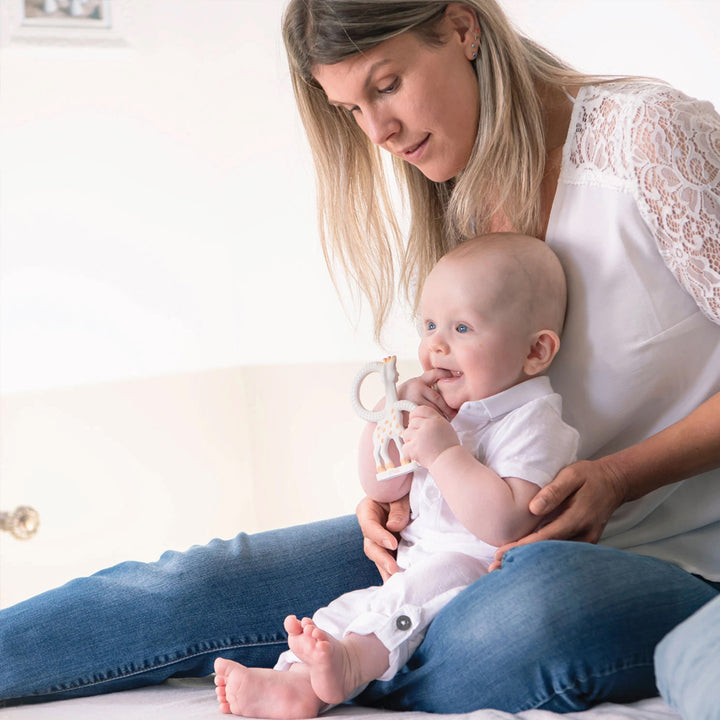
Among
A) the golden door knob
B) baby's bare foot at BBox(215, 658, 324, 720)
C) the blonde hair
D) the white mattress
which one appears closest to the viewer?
the white mattress

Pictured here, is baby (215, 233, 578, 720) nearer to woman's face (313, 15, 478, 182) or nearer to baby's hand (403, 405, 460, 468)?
baby's hand (403, 405, 460, 468)

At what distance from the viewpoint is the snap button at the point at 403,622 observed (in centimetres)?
105

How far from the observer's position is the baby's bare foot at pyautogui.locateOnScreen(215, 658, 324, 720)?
1032 millimetres

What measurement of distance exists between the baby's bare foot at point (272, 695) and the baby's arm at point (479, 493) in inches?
10.2

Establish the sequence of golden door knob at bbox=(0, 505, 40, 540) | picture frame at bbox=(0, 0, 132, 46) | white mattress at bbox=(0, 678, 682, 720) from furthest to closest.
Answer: picture frame at bbox=(0, 0, 132, 46) < golden door knob at bbox=(0, 505, 40, 540) < white mattress at bbox=(0, 678, 682, 720)

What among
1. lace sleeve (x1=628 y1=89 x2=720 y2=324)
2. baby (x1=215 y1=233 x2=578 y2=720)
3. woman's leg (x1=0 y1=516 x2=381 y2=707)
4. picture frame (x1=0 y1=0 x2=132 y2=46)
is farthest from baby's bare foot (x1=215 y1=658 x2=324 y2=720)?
picture frame (x1=0 y1=0 x2=132 y2=46)

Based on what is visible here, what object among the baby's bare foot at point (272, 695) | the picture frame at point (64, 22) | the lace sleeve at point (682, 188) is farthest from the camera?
the picture frame at point (64, 22)

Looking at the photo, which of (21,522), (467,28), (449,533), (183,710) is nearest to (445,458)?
(449,533)

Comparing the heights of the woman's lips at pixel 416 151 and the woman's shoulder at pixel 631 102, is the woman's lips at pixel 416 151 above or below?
below

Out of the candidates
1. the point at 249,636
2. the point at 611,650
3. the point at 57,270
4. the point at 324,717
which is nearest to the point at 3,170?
the point at 57,270

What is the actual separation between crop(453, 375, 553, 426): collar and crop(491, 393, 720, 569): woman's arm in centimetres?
12

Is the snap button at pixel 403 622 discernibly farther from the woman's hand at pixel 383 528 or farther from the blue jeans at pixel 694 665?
the blue jeans at pixel 694 665

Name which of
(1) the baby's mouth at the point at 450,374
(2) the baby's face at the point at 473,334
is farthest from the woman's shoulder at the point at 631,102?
(1) the baby's mouth at the point at 450,374

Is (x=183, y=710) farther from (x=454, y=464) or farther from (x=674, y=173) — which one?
(x=674, y=173)
